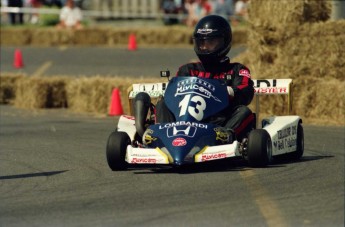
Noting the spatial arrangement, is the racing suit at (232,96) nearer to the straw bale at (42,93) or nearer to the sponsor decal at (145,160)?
the sponsor decal at (145,160)

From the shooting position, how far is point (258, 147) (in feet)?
32.8

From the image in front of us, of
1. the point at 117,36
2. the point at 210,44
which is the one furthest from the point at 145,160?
the point at 117,36

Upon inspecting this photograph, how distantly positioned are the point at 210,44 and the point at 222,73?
0.33 m

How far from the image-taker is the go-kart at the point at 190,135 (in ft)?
32.5

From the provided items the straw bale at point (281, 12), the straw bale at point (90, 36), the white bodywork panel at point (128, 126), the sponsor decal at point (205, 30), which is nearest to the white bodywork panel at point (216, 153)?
the white bodywork panel at point (128, 126)

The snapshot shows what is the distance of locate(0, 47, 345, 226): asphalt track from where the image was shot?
776 centimetres

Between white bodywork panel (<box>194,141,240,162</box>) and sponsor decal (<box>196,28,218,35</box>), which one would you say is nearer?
white bodywork panel (<box>194,141,240,162</box>)

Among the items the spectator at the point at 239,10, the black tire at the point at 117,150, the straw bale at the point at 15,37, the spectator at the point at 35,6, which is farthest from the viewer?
the spectator at the point at 35,6

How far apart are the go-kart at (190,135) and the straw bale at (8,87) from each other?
7455mm

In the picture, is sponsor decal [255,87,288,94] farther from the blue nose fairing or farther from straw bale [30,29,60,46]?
straw bale [30,29,60,46]

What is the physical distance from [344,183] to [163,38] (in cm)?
2047

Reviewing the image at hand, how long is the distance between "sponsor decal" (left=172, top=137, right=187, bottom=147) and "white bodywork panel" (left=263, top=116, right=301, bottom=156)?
1.06 metres

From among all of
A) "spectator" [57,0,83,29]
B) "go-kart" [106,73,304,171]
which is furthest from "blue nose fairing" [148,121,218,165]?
"spectator" [57,0,83,29]

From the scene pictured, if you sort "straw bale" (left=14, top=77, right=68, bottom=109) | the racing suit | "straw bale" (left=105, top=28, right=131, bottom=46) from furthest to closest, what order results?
"straw bale" (left=105, top=28, right=131, bottom=46)
"straw bale" (left=14, top=77, right=68, bottom=109)
the racing suit
